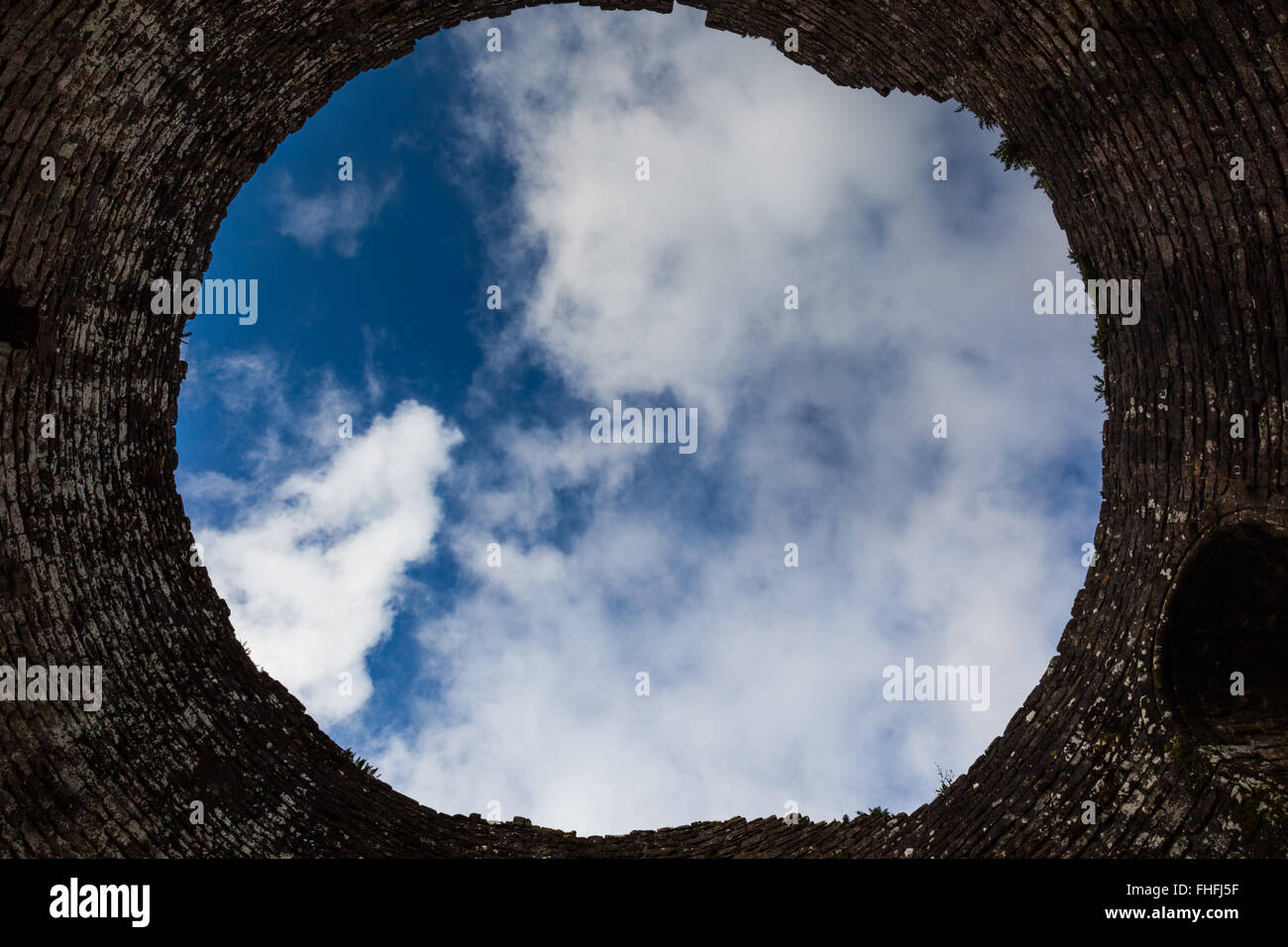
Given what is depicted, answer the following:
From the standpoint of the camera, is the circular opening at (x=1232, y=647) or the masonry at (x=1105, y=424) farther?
the circular opening at (x=1232, y=647)

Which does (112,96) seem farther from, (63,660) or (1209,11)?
(1209,11)

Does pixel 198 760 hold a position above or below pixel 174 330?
below
